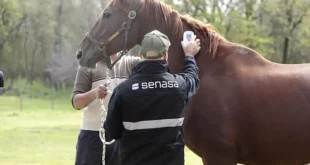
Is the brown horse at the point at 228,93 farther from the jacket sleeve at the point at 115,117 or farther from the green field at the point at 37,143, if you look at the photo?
the green field at the point at 37,143

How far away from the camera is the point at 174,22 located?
13.4 feet

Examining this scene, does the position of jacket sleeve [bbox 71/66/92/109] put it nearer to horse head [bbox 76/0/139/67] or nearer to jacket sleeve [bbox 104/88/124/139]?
horse head [bbox 76/0/139/67]

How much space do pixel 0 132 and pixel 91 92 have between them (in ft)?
39.4

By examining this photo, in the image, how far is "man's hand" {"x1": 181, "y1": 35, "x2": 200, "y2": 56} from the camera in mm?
3840

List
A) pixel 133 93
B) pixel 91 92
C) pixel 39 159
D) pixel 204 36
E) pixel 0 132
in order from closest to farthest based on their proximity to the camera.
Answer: pixel 133 93, pixel 91 92, pixel 204 36, pixel 39 159, pixel 0 132

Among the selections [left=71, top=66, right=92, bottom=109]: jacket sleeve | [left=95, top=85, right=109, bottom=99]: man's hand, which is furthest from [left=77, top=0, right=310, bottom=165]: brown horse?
[left=95, top=85, right=109, bottom=99]: man's hand

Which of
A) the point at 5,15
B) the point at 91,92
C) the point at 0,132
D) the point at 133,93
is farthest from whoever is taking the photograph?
the point at 5,15

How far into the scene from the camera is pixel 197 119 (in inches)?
154

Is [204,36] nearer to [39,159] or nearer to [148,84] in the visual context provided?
[148,84]

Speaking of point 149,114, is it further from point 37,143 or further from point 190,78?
point 37,143

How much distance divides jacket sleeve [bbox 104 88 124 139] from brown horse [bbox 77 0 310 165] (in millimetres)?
902

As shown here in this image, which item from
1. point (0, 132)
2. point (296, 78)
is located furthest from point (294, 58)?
point (296, 78)

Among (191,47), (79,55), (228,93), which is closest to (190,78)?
(191,47)

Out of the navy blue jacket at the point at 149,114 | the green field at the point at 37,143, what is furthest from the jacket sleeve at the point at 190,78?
the green field at the point at 37,143
